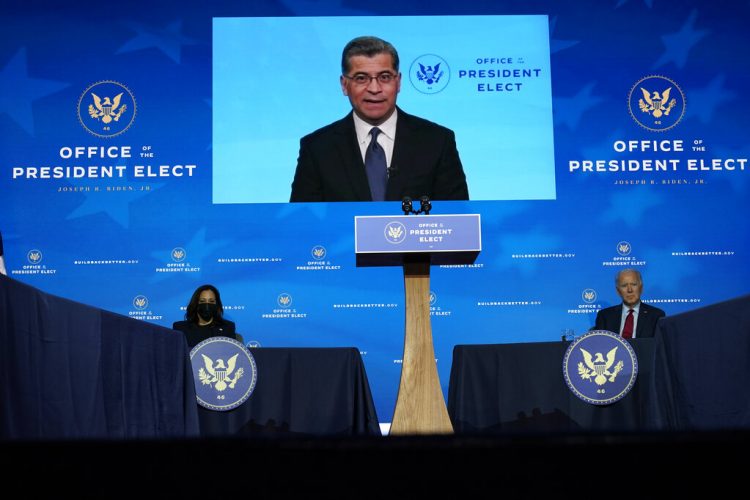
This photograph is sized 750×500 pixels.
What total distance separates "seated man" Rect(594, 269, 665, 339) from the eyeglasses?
7.70ft

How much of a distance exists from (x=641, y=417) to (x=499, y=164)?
2.87 m

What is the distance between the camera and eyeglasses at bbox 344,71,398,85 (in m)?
6.78

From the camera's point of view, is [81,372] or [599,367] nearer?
[81,372]

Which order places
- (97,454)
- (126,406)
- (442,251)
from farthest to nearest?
(442,251), (126,406), (97,454)

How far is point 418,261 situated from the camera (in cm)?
415

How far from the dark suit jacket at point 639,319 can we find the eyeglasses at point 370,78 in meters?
Answer: 2.45

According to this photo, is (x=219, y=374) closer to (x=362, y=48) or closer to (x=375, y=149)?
(x=375, y=149)

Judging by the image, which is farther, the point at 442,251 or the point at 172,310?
the point at 172,310

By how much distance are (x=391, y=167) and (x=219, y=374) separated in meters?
2.96

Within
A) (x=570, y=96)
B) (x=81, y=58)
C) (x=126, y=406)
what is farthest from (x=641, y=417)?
(x=81, y=58)

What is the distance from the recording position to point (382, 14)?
680cm

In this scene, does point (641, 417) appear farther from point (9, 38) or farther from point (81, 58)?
point (9, 38)

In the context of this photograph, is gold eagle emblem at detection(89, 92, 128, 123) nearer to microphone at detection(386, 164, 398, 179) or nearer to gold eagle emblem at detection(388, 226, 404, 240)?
microphone at detection(386, 164, 398, 179)

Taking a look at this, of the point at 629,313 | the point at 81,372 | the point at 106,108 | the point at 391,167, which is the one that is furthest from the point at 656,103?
the point at 81,372
